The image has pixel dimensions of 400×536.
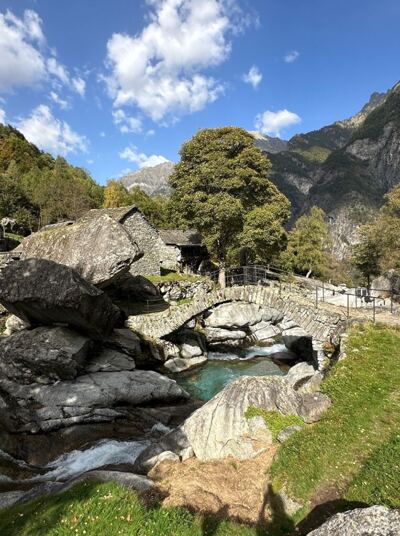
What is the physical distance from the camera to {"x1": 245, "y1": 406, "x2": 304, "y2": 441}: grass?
1159 centimetres

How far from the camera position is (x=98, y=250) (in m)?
21.6

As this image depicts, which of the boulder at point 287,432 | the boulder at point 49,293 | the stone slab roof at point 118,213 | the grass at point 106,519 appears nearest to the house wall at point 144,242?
the stone slab roof at point 118,213

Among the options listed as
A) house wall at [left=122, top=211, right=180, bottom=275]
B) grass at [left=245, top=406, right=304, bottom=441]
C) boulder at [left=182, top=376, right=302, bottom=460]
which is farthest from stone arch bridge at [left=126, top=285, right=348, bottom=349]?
house wall at [left=122, top=211, right=180, bottom=275]

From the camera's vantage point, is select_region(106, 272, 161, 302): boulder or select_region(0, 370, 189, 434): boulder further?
select_region(106, 272, 161, 302): boulder

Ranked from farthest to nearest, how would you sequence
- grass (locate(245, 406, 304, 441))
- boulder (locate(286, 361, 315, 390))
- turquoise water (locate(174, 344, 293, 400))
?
turquoise water (locate(174, 344, 293, 400)) → boulder (locate(286, 361, 315, 390)) → grass (locate(245, 406, 304, 441))

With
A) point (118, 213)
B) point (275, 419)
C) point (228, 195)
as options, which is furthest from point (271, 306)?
point (118, 213)

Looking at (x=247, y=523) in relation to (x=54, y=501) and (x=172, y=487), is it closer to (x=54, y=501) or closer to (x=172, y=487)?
(x=172, y=487)

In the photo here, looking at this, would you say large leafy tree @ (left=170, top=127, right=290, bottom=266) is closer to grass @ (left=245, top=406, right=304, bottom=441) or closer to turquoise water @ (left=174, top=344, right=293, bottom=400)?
turquoise water @ (left=174, top=344, right=293, bottom=400)

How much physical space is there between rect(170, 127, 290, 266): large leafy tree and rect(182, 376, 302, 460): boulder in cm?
2093

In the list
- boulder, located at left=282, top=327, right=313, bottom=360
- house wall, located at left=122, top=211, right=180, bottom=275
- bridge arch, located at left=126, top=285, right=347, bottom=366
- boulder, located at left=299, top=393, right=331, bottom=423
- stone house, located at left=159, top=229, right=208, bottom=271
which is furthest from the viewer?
stone house, located at left=159, top=229, right=208, bottom=271

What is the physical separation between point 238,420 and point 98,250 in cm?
1380

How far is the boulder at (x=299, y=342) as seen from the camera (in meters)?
28.7

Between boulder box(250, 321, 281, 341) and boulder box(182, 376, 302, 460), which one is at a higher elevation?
boulder box(182, 376, 302, 460)

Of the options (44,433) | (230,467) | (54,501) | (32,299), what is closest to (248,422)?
(230,467)
